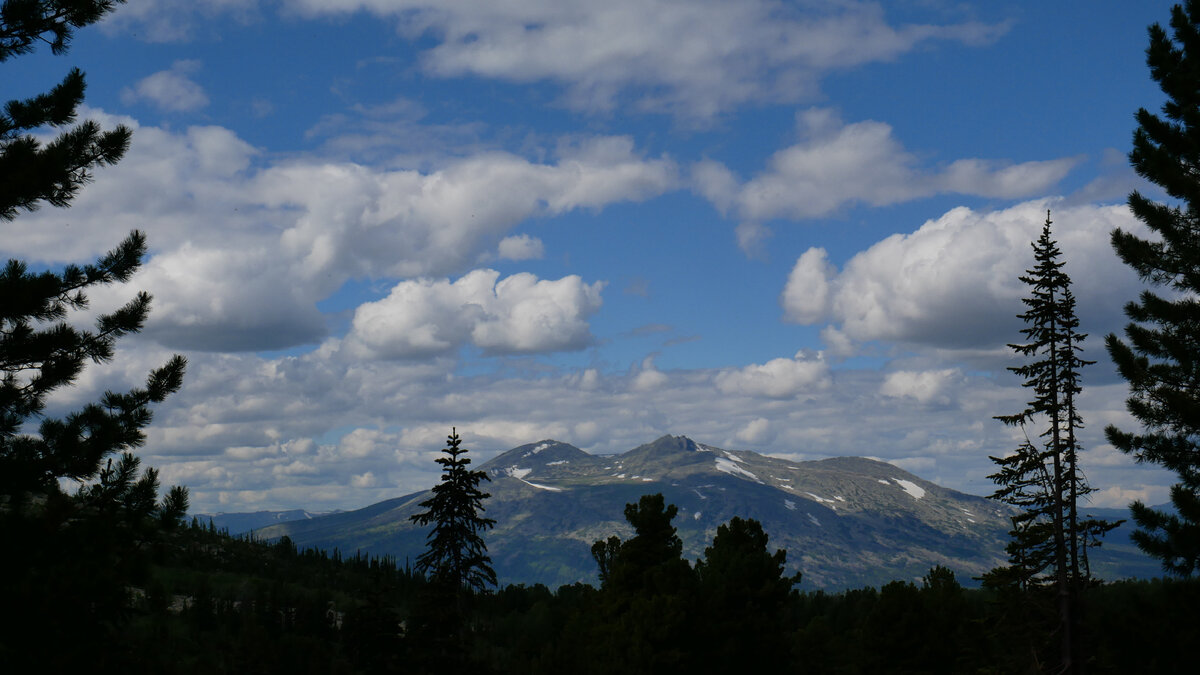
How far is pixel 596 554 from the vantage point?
72.8 m

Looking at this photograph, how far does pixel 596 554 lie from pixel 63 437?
189ft

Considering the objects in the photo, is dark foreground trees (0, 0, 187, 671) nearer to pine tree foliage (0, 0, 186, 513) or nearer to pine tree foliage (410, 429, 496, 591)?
pine tree foliage (0, 0, 186, 513)

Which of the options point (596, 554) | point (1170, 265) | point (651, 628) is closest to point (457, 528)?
point (651, 628)

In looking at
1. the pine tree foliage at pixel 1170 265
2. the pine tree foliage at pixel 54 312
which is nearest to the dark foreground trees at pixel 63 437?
the pine tree foliage at pixel 54 312

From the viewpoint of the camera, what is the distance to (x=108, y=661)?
16.9 meters

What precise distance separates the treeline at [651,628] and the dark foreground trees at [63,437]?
613 millimetres

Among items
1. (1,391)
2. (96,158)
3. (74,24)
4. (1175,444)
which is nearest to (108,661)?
(1,391)

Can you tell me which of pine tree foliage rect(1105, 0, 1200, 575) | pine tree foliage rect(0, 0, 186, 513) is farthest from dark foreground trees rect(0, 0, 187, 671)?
pine tree foliage rect(1105, 0, 1200, 575)

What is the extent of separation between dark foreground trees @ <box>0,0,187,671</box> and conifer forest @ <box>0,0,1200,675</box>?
0.04 metres

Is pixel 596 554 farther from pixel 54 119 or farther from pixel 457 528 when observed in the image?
pixel 54 119

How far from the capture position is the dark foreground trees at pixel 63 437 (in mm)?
16297

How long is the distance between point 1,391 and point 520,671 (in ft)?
150

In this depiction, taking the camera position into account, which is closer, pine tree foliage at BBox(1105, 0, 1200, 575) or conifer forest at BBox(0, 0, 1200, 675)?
conifer forest at BBox(0, 0, 1200, 675)

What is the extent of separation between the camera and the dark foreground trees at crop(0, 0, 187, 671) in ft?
53.5
